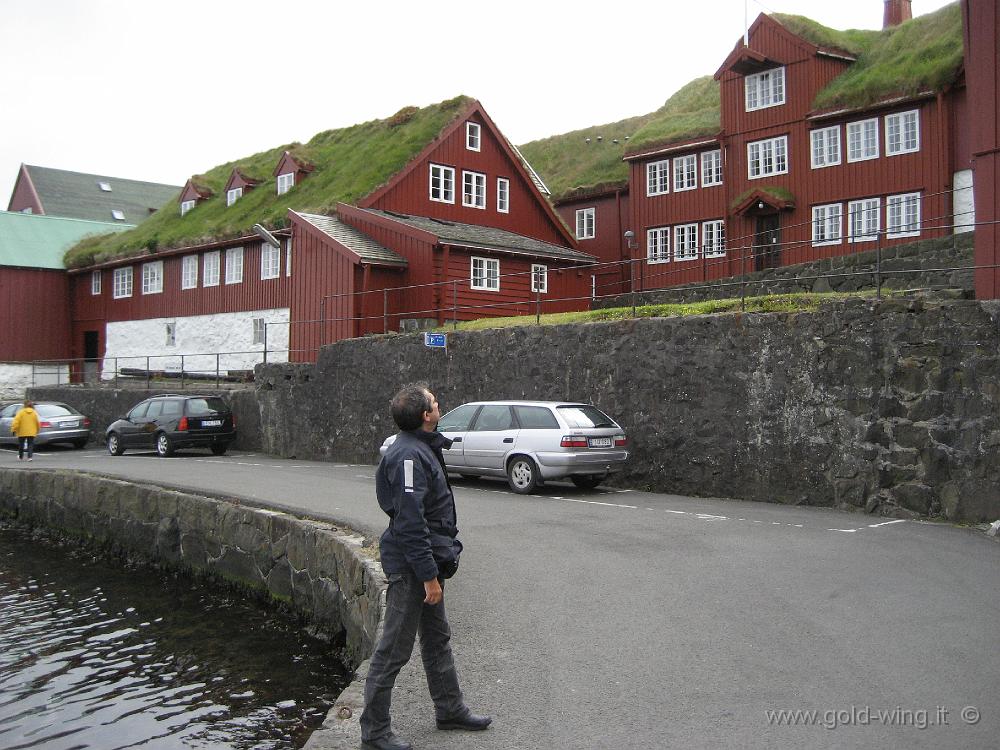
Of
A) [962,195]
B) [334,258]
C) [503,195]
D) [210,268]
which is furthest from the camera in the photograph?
[210,268]

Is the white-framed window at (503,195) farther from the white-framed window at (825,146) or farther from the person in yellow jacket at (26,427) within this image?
the person in yellow jacket at (26,427)

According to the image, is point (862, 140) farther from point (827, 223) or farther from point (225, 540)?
point (225, 540)

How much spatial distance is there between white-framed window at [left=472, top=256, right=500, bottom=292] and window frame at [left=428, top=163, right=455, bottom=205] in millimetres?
4039

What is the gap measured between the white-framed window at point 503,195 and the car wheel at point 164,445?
14771 mm

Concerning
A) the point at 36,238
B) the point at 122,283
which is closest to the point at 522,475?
the point at 122,283

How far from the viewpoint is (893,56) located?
1160 inches

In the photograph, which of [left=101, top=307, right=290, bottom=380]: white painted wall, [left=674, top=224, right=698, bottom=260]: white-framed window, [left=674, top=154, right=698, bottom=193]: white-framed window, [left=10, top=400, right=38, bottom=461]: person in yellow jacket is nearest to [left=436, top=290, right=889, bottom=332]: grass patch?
[left=10, top=400, right=38, bottom=461]: person in yellow jacket

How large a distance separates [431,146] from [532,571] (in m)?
24.7

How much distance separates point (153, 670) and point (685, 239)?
2789 cm

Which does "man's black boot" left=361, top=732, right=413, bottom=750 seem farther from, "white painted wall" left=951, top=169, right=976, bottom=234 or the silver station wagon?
"white painted wall" left=951, top=169, right=976, bottom=234

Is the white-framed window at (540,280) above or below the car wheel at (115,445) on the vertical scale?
above

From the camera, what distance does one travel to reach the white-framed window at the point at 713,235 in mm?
32156

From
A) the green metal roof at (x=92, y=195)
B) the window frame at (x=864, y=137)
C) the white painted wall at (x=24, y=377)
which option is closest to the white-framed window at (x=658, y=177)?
the window frame at (x=864, y=137)

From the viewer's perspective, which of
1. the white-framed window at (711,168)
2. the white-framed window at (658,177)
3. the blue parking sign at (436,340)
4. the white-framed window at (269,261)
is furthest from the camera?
the white-framed window at (658,177)
